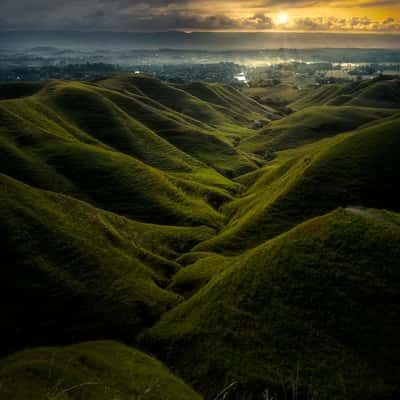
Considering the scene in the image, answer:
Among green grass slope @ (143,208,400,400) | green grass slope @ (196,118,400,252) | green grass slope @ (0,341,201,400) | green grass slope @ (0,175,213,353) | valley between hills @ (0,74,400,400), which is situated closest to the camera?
green grass slope @ (0,341,201,400)

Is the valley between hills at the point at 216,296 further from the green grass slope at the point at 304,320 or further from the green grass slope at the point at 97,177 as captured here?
the green grass slope at the point at 97,177

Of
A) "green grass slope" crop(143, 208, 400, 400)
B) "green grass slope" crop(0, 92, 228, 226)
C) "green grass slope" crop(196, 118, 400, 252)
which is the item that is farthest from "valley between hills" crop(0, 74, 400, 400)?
"green grass slope" crop(0, 92, 228, 226)

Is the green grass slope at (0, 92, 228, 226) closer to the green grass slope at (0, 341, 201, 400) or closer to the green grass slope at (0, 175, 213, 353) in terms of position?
the green grass slope at (0, 175, 213, 353)

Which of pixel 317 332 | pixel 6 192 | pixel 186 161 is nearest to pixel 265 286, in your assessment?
pixel 317 332

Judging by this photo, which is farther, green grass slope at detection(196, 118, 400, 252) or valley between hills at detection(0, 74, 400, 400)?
green grass slope at detection(196, 118, 400, 252)

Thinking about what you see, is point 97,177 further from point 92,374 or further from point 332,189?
point 92,374

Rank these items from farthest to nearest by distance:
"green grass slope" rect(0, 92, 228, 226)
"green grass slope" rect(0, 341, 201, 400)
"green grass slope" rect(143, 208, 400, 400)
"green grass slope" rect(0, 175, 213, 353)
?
1. "green grass slope" rect(0, 92, 228, 226)
2. "green grass slope" rect(0, 175, 213, 353)
3. "green grass slope" rect(143, 208, 400, 400)
4. "green grass slope" rect(0, 341, 201, 400)

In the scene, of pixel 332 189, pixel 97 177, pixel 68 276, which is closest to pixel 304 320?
pixel 68 276

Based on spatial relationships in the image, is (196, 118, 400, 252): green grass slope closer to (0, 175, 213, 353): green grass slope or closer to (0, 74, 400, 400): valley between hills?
(0, 74, 400, 400): valley between hills

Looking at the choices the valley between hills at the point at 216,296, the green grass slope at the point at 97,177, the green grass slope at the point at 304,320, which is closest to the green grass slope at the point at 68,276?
the valley between hills at the point at 216,296
